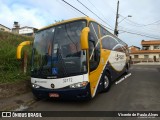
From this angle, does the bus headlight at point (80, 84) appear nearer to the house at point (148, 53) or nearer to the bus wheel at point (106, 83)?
the bus wheel at point (106, 83)

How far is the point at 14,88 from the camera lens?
8500 millimetres

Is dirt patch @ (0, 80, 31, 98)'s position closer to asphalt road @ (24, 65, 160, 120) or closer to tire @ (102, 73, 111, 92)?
asphalt road @ (24, 65, 160, 120)

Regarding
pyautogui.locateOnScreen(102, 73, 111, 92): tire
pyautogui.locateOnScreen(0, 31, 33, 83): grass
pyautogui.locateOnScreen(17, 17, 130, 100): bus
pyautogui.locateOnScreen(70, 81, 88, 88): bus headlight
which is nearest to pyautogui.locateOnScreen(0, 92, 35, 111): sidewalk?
pyautogui.locateOnScreen(17, 17, 130, 100): bus

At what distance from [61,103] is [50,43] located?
2.34 m

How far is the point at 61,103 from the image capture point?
23.8 ft

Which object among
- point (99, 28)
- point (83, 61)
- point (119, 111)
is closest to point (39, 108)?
point (83, 61)

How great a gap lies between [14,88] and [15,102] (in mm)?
1193

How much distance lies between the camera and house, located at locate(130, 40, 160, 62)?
56.4m

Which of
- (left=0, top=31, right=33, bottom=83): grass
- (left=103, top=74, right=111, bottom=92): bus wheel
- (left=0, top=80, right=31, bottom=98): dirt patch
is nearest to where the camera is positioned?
(left=0, top=80, right=31, bottom=98): dirt patch

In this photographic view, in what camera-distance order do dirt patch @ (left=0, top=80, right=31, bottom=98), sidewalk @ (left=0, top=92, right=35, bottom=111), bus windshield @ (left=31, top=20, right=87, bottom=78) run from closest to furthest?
bus windshield @ (left=31, top=20, right=87, bottom=78) < sidewalk @ (left=0, top=92, right=35, bottom=111) < dirt patch @ (left=0, top=80, right=31, bottom=98)

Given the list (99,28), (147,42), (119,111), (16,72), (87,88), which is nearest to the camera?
(119,111)

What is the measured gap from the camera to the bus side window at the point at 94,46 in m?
6.90

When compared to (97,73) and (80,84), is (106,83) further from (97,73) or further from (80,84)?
(80,84)

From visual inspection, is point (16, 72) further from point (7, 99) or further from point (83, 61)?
point (83, 61)
